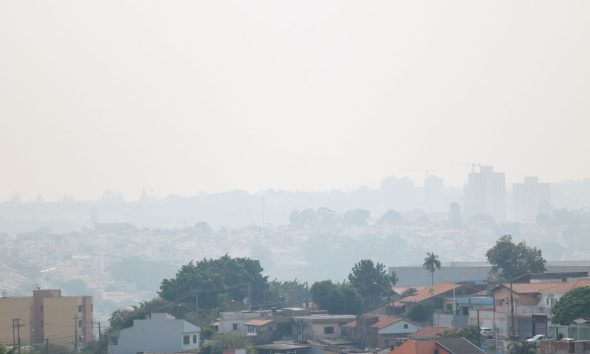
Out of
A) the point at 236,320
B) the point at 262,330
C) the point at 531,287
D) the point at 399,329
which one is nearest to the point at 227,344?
the point at 262,330

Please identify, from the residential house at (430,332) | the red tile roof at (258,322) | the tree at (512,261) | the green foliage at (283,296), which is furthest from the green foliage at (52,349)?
the tree at (512,261)

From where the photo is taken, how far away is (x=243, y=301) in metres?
60.2

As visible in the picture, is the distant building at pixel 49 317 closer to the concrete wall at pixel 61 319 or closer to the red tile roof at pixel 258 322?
the concrete wall at pixel 61 319

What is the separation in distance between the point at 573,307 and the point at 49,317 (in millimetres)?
28463

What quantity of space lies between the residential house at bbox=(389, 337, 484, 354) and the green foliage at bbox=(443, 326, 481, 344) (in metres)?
4.27

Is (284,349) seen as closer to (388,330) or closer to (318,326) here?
(318,326)

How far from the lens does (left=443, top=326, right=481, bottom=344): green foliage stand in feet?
129

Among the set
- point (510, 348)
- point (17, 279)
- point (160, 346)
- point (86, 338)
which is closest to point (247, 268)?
point (86, 338)

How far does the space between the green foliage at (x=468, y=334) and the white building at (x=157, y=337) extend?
9.50 meters

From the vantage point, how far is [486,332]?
4162 centimetres

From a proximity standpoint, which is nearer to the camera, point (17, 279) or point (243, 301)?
point (243, 301)

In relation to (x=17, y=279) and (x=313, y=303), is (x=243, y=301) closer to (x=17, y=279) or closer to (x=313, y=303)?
(x=313, y=303)

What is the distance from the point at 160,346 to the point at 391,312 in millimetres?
9592

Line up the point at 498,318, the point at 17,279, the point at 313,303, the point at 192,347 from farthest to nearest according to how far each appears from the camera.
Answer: the point at 17,279 < the point at 313,303 < the point at 192,347 < the point at 498,318
